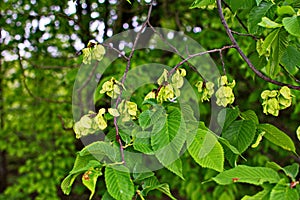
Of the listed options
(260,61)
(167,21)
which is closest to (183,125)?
(260,61)

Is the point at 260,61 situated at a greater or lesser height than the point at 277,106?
greater

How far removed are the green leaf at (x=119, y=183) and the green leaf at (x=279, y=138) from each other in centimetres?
36

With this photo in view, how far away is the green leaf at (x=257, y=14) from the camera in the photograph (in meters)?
0.85

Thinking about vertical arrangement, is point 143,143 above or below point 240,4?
below

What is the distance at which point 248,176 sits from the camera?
68 centimetres

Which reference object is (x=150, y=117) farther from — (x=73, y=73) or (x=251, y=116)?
(x=73, y=73)

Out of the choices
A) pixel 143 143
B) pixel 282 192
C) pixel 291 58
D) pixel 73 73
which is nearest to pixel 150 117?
pixel 143 143

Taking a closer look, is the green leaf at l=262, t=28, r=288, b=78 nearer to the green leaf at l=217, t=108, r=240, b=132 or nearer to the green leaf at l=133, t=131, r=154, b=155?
the green leaf at l=217, t=108, r=240, b=132

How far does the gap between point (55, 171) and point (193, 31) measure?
45.7 inches

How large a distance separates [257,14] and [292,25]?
0.54 feet

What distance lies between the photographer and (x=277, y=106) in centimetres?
84

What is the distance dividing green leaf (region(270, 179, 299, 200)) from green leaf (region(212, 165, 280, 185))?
12mm

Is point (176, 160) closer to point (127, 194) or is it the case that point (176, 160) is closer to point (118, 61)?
point (127, 194)

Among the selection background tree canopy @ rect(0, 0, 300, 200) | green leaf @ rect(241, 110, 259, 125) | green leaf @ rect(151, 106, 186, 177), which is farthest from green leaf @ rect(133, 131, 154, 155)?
background tree canopy @ rect(0, 0, 300, 200)
